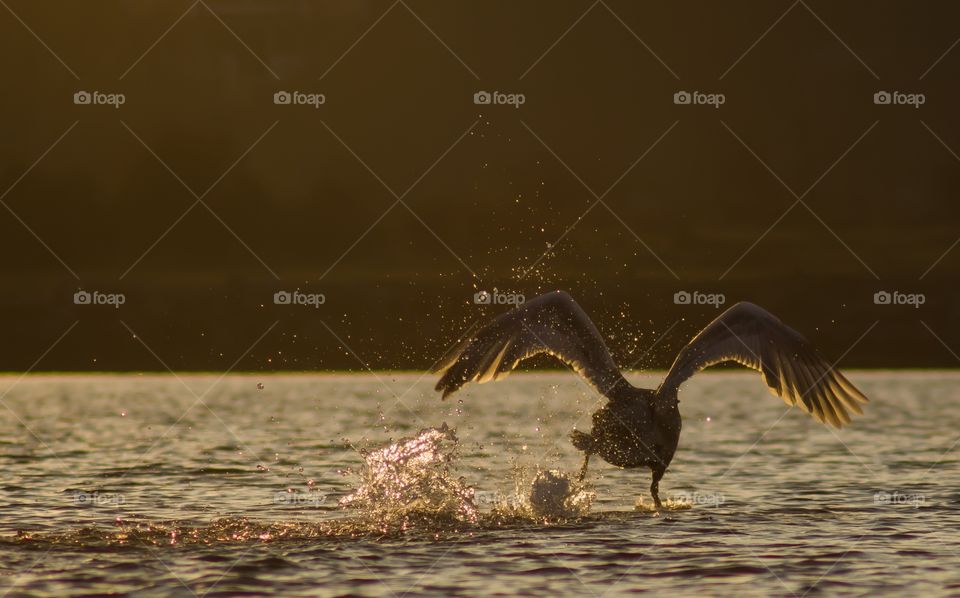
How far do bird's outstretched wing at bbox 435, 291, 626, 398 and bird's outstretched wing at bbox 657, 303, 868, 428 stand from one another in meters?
1.08

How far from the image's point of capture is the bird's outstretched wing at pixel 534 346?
16.8 meters

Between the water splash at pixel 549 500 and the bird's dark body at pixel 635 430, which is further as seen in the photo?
the bird's dark body at pixel 635 430

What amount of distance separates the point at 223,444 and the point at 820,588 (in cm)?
1437

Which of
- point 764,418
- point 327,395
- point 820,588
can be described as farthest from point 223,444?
point 327,395

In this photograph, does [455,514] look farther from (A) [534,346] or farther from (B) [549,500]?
(A) [534,346]

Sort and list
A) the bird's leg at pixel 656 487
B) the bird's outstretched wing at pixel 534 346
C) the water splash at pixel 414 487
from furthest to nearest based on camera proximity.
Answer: the bird's leg at pixel 656 487 → the bird's outstretched wing at pixel 534 346 → the water splash at pixel 414 487

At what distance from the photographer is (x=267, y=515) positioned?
52.7ft

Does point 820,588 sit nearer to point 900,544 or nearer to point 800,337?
point 900,544

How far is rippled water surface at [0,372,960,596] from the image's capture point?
1259cm

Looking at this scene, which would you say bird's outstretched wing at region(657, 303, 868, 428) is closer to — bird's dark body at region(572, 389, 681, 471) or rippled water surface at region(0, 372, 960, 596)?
bird's dark body at region(572, 389, 681, 471)

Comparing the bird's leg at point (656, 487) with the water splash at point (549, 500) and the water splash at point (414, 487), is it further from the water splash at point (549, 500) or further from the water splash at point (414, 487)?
the water splash at point (414, 487)

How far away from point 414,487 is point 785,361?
182 inches

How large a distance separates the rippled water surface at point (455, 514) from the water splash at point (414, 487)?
26 millimetres

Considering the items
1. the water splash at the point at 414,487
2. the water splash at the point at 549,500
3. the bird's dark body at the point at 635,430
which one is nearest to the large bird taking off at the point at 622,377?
the bird's dark body at the point at 635,430
